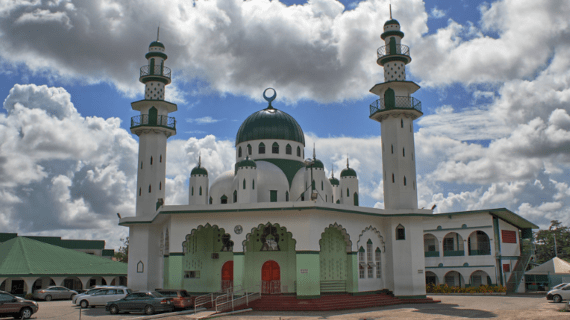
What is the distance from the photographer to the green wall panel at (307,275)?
926 inches

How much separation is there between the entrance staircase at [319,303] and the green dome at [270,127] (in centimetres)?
1151

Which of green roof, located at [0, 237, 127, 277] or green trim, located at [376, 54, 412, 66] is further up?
green trim, located at [376, 54, 412, 66]

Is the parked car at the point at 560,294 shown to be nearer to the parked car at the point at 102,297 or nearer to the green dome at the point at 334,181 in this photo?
the green dome at the point at 334,181

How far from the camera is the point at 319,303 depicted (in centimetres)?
2267

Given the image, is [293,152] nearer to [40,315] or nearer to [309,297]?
[309,297]

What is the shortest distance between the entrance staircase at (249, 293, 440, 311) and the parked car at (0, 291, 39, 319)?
367 inches

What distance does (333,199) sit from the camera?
32875 mm

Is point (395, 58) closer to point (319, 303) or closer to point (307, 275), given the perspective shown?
point (307, 275)

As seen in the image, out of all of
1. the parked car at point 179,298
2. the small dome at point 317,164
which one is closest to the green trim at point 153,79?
the small dome at point 317,164

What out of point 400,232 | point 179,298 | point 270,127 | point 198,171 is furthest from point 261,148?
point 179,298

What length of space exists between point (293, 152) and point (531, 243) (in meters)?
21.3

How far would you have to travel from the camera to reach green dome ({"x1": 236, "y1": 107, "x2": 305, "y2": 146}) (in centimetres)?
3209

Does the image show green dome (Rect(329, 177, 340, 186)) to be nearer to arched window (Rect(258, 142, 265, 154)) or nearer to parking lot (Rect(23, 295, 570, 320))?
arched window (Rect(258, 142, 265, 154))

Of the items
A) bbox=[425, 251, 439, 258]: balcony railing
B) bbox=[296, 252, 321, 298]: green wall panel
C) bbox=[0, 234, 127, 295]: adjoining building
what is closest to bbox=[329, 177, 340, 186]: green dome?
bbox=[425, 251, 439, 258]: balcony railing
